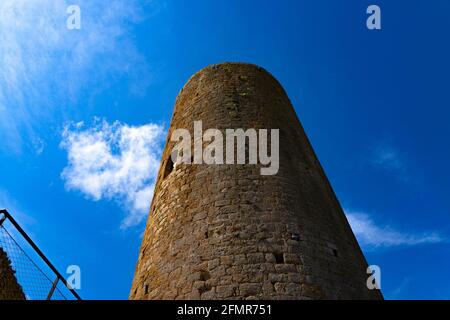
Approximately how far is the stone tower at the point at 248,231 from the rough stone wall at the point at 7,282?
3374 millimetres

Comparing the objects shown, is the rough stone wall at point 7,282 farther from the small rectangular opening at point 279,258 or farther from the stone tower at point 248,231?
the small rectangular opening at point 279,258

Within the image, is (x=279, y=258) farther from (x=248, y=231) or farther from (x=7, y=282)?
(x=7, y=282)

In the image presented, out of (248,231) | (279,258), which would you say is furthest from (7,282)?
(279,258)

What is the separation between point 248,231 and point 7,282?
18.5 feet

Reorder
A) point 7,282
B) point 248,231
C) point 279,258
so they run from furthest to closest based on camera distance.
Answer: point 7,282 < point 248,231 < point 279,258

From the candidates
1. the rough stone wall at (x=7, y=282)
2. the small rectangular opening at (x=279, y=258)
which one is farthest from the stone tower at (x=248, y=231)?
the rough stone wall at (x=7, y=282)

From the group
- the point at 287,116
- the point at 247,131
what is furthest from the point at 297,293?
the point at 287,116

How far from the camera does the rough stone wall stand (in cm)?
724

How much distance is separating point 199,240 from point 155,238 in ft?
3.55

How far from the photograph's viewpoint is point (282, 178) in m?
5.62

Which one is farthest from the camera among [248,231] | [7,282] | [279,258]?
[7,282]

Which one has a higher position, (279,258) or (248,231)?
(248,231)

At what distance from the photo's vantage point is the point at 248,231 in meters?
4.79
